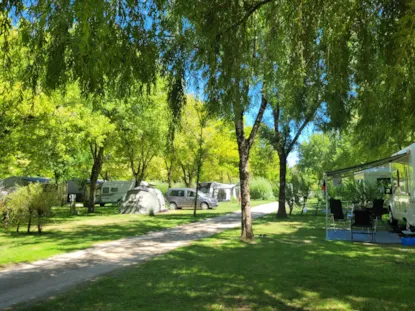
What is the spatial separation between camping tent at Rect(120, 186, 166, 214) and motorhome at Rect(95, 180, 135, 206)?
1086 centimetres

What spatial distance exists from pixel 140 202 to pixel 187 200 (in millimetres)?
6468

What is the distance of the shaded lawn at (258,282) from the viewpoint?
197 inches

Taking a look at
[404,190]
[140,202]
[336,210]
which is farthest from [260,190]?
[404,190]

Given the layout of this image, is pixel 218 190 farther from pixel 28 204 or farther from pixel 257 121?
pixel 257 121

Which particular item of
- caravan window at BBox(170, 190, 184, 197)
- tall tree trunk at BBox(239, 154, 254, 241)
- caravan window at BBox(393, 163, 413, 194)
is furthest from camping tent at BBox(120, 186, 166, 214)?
caravan window at BBox(393, 163, 413, 194)

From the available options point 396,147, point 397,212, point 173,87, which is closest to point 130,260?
point 173,87

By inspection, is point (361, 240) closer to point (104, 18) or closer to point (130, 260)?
point (130, 260)

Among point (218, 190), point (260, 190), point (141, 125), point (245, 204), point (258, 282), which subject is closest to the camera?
point (258, 282)

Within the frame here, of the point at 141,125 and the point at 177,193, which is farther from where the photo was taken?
the point at 177,193

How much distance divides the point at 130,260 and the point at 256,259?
2.81 m

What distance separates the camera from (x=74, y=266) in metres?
7.67

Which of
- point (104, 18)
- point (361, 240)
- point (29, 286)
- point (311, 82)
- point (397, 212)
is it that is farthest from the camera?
point (397, 212)

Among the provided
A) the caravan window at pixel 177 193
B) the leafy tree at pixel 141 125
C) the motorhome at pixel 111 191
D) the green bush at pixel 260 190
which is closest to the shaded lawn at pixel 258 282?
the leafy tree at pixel 141 125

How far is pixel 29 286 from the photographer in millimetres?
6055
